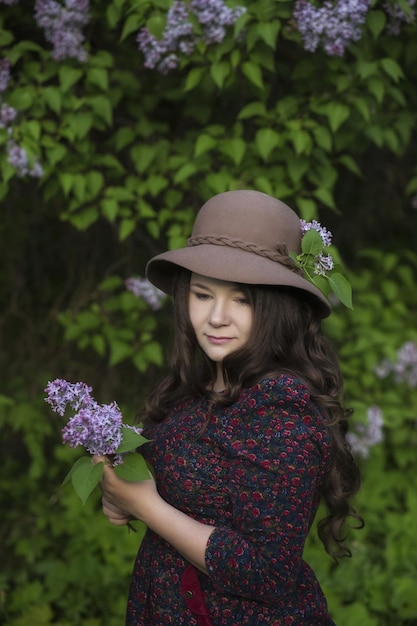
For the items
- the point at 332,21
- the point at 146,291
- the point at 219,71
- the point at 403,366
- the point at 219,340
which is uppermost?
the point at 332,21

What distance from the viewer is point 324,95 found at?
3018 millimetres

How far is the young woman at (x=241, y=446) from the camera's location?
1.69 metres

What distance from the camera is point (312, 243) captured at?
1.87 m

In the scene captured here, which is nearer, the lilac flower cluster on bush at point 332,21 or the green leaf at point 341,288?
the green leaf at point 341,288

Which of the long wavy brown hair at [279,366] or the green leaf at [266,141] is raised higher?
the green leaf at [266,141]

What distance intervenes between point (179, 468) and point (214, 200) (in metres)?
0.58

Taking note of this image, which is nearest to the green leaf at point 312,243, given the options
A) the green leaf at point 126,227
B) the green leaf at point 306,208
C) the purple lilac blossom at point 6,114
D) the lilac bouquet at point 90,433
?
the lilac bouquet at point 90,433

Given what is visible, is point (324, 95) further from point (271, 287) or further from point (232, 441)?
point (232, 441)

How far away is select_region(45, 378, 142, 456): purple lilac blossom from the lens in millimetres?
1637

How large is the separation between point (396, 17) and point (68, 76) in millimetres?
1099

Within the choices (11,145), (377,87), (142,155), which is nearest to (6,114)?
(11,145)

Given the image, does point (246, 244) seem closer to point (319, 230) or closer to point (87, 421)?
point (319, 230)

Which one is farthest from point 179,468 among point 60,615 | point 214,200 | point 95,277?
point 95,277

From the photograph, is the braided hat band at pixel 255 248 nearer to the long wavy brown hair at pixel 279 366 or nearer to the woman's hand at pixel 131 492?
the long wavy brown hair at pixel 279 366
